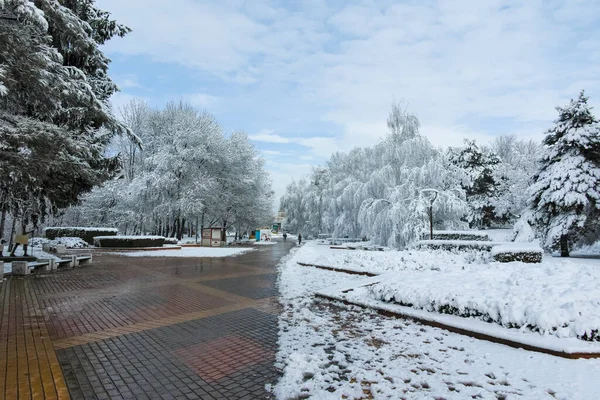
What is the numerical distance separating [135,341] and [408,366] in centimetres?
368

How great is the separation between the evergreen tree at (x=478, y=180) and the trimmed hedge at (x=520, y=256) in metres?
28.8

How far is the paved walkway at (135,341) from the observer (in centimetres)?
329

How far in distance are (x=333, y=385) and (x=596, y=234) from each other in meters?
21.6

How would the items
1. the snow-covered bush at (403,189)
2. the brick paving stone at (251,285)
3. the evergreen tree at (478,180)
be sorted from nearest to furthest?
1. the brick paving stone at (251,285)
2. the snow-covered bush at (403,189)
3. the evergreen tree at (478,180)

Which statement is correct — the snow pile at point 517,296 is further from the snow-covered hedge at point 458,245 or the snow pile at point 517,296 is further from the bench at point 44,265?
the bench at point 44,265

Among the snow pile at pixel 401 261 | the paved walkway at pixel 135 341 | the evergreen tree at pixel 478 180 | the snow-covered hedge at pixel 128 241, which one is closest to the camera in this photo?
the paved walkway at pixel 135 341

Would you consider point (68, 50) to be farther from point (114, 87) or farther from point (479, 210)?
point (479, 210)

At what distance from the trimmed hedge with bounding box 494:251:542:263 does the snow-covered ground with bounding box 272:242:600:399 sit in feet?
20.9

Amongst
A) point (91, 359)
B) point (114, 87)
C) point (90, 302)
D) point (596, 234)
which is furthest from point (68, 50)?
point (596, 234)

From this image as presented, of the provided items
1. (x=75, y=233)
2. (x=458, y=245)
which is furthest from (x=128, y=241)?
(x=458, y=245)

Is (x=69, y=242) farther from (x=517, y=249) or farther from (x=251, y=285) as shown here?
(x=517, y=249)

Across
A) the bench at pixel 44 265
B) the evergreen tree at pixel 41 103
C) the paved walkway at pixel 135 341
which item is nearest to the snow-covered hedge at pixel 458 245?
the paved walkway at pixel 135 341

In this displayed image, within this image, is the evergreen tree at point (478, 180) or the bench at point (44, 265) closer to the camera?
the bench at point (44, 265)

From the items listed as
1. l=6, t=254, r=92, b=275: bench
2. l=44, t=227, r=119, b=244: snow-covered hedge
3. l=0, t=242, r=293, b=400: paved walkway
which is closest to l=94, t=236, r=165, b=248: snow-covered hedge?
l=44, t=227, r=119, b=244: snow-covered hedge
